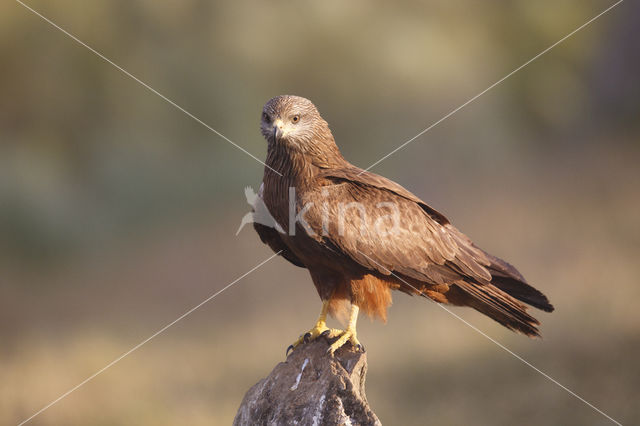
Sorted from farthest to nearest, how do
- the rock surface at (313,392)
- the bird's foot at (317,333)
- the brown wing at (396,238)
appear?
the bird's foot at (317,333)
the brown wing at (396,238)
the rock surface at (313,392)

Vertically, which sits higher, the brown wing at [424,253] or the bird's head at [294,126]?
the bird's head at [294,126]

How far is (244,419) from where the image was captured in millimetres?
4449

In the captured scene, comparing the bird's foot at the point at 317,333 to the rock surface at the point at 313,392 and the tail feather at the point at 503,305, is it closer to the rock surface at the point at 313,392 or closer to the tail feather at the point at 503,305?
the rock surface at the point at 313,392

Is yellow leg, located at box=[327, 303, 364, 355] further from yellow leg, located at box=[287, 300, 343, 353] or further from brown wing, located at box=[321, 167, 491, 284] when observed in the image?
brown wing, located at box=[321, 167, 491, 284]

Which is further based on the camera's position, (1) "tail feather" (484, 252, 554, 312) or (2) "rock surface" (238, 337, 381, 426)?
(1) "tail feather" (484, 252, 554, 312)

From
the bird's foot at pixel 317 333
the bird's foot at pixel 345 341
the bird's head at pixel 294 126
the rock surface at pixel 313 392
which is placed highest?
the bird's head at pixel 294 126

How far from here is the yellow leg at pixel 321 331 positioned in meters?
4.48

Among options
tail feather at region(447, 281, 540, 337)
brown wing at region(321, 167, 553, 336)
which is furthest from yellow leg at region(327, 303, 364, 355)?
tail feather at region(447, 281, 540, 337)

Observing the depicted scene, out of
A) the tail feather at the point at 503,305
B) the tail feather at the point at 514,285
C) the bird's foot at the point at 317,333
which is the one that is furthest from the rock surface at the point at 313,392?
the tail feather at the point at 514,285

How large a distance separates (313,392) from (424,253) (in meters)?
0.98

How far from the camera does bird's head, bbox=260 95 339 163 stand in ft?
13.9

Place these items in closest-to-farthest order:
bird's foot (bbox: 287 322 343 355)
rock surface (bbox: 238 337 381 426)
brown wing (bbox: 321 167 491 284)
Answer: rock surface (bbox: 238 337 381 426), brown wing (bbox: 321 167 491 284), bird's foot (bbox: 287 322 343 355)

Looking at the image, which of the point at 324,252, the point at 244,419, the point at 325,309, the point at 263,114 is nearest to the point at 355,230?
the point at 324,252

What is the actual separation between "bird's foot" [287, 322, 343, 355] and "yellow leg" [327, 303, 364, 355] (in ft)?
0.21
